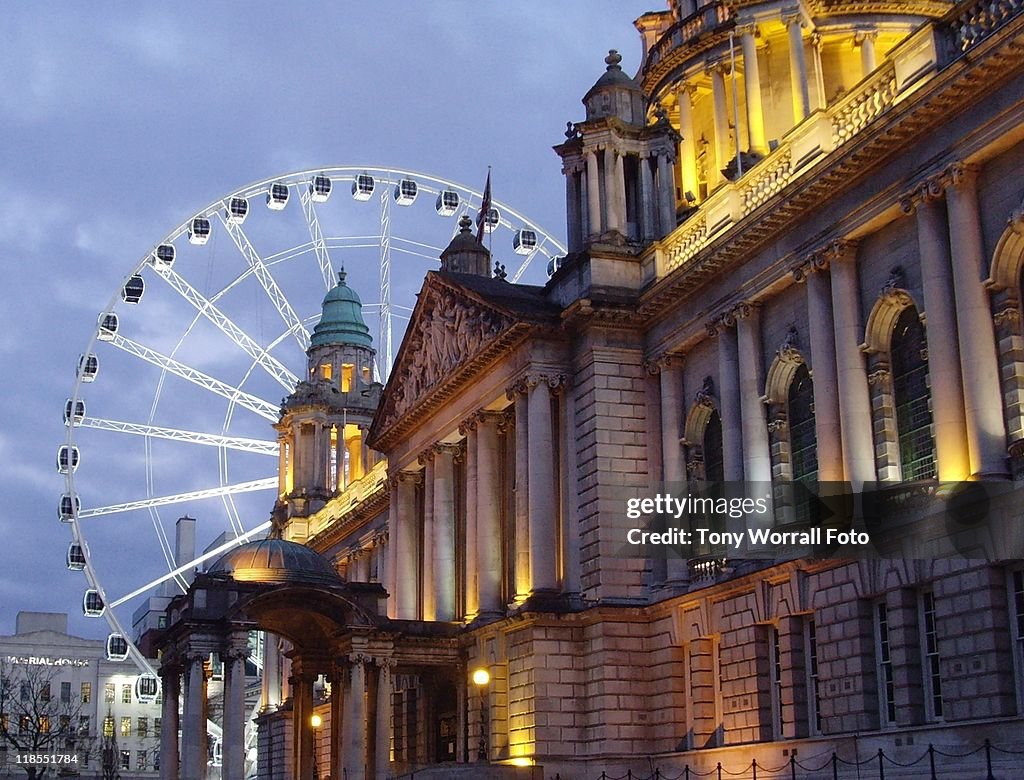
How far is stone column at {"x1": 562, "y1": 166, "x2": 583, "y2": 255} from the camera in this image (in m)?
50.7

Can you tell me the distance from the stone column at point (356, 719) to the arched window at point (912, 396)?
70.0 feet

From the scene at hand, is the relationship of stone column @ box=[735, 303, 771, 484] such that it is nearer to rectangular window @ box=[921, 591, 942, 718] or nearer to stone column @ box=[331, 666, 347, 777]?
rectangular window @ box=[921, 591, 942, 718]

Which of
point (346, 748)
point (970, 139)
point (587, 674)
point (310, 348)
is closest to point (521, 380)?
point (587, 674)

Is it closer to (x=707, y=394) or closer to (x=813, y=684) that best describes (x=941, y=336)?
(x=813, y=684)

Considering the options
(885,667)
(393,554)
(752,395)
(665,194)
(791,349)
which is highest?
(665,194)

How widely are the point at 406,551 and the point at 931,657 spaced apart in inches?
1231

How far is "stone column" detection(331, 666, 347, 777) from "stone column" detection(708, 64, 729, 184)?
26.6 m

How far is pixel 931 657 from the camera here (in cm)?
3338

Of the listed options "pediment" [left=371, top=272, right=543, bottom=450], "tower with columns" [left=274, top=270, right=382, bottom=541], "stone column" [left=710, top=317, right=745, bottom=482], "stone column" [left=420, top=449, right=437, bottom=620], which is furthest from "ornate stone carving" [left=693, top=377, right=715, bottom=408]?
"tower with columns" [left=274, top=270, right=382, bottom=541]

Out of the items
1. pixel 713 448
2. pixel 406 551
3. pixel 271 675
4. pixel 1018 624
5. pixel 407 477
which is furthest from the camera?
pixel 271 675

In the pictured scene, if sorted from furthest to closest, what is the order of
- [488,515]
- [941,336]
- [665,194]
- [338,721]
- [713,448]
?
1. [488,515]
2. [338,721]
3. [665,194]
4. [713,448]
5. [941,336]

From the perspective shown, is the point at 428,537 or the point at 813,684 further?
the point at 428,537

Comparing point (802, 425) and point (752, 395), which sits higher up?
point (752, 395)

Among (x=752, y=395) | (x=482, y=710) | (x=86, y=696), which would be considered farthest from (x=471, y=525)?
(x=86, y=696)
